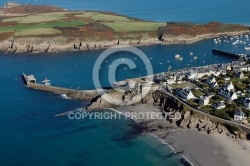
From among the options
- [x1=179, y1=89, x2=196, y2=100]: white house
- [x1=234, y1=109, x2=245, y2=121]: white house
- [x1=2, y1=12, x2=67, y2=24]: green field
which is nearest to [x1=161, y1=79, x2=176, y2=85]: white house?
[x1=179, y1=89, x2=196, y2=100]: white house

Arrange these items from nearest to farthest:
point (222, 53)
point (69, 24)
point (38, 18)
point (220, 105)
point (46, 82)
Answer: point (220, 105) < point (46, 82) < point (222, 53) < point (69, 24) < point (38, 18)

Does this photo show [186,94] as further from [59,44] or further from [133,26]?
[133,26]

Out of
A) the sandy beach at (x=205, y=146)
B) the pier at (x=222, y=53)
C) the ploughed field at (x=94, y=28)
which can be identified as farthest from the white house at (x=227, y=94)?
the ploughed field at (x=94, y=28)

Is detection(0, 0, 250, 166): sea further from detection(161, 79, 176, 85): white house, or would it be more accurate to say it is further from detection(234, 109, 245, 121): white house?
detection(161, 79, 176, 85): white house

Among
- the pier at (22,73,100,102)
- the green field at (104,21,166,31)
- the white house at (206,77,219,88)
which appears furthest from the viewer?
the green field at (104,21,166,31)

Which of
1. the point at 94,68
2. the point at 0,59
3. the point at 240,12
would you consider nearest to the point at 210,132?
the point at 94,68

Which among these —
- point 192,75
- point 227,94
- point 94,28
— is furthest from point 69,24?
point 227,94
